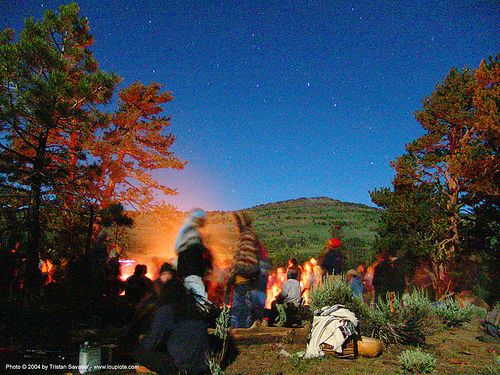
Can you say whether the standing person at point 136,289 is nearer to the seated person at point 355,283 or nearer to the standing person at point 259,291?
the standing person at point 259,291

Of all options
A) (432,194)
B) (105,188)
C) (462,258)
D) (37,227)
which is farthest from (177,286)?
(432,194)

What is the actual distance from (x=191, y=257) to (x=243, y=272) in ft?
→ 3.93

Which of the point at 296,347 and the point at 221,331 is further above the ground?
the point at 221,331

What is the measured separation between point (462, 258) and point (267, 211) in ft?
237

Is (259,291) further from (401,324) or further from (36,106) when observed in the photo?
(36,106)

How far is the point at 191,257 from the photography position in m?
5.23

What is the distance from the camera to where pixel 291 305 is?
674 cm

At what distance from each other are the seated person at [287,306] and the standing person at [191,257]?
2.22 meters

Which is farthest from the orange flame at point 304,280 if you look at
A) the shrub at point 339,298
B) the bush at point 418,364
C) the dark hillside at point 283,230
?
the bush at point 418,364

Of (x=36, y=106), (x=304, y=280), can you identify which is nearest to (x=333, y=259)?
(x=304, y=280)

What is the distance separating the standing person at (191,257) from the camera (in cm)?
514

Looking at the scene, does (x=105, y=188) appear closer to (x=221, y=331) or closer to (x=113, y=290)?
(x=113, y=290)

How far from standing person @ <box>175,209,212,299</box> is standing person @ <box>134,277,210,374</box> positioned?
1.29 metres

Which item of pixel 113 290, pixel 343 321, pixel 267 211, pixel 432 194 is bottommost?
pixel 343 321
